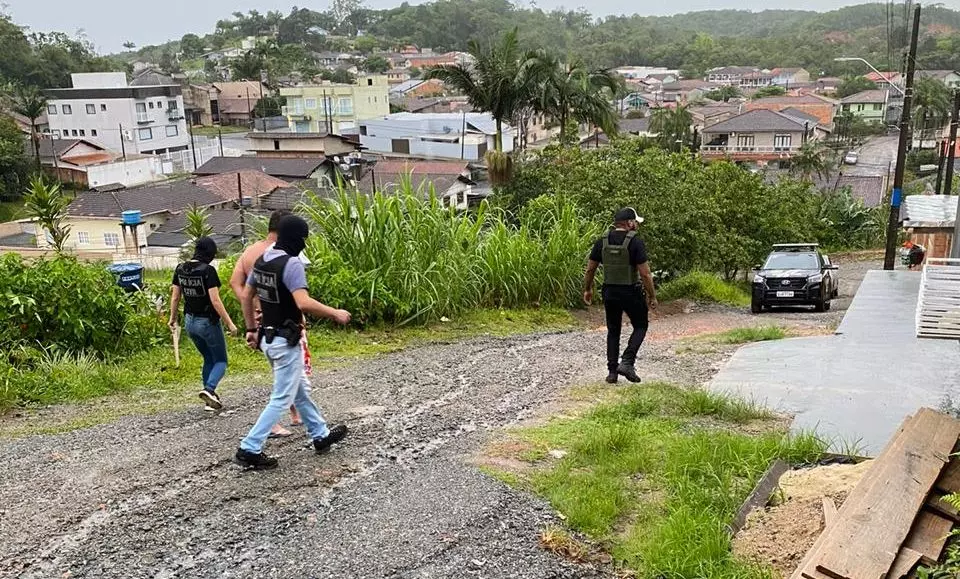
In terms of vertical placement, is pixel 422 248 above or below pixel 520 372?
above

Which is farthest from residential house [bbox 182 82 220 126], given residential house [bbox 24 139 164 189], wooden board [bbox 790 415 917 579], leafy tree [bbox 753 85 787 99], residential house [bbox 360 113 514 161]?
wooden board [bbox 790 415 917 579]

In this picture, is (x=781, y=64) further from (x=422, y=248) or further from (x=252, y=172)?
(x=422, y=248)

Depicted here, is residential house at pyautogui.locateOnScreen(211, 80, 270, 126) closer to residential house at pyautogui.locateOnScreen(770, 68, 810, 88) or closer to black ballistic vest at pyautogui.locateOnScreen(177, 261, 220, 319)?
black ballistic vest at pyautogui.locateOnScreen(177, 261, 220, 319)

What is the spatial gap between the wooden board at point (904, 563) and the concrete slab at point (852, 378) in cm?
170

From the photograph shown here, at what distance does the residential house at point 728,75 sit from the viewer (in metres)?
131

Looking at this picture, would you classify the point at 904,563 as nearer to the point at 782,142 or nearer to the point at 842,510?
the point at 842,510

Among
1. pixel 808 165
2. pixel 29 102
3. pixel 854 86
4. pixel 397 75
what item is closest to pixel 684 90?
pixel 854 86

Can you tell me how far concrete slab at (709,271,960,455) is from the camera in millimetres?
5785

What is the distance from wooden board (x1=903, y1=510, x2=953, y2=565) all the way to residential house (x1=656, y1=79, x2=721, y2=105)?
108372 millimetres

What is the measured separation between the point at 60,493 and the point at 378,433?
211 centimetres

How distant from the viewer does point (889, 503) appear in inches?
147

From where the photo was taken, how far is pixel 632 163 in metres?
15.9

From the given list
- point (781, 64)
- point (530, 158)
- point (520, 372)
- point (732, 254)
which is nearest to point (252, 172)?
point (530, 158)

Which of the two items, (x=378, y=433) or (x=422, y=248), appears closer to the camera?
(x=378, y=433)
